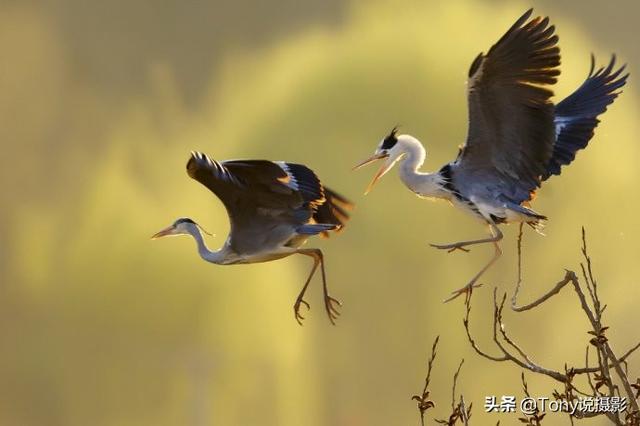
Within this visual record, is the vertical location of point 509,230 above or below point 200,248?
above

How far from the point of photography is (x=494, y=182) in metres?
3.56

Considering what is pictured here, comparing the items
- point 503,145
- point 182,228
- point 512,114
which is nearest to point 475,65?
point 512,114

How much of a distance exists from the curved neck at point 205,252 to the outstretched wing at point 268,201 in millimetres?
77

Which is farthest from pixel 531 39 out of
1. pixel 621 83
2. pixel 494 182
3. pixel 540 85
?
pixel 621 83

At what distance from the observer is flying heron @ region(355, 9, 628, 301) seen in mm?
Result: 3219

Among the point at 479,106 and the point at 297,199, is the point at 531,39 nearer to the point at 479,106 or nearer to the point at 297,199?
the point at 479,106

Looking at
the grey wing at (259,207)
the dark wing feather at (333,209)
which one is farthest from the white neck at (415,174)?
the dark wing feather at (333,209)

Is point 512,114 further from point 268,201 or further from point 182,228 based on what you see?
point 182,228

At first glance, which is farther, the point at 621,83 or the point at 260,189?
the point at 621,83

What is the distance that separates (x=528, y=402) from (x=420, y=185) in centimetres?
123

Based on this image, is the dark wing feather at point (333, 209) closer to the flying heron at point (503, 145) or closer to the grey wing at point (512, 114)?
the flying heron at point (503, 145)

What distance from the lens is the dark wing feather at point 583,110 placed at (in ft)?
12.5

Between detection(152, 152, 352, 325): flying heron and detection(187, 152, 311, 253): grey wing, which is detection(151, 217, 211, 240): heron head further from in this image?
detection(187, 152, 311, 253): grey wing

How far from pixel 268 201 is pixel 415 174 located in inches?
22.5
